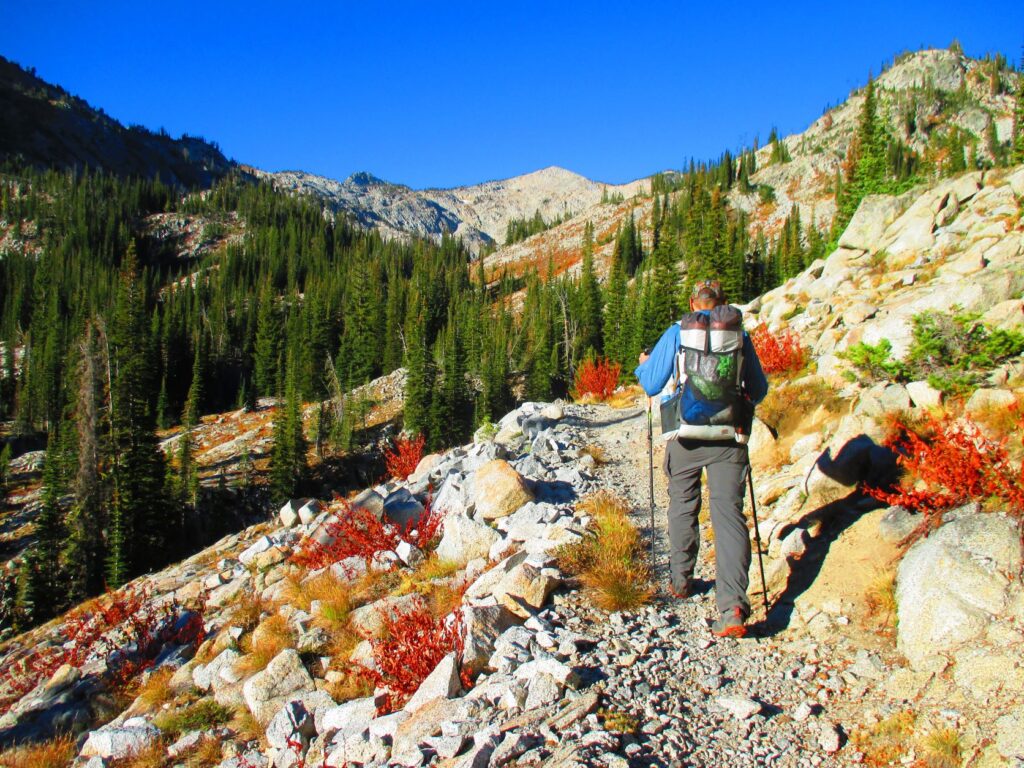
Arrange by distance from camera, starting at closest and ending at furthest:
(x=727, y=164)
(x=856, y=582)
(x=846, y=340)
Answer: (x=856, y=582)
(x=846, y=340)
(x=727, y=164)

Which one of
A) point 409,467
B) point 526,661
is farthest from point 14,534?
point 526,661

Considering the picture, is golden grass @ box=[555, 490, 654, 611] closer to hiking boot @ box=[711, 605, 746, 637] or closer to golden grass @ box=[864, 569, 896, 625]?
hiking boot @ box=[711, 605, 746, 637]

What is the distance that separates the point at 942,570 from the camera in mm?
4453

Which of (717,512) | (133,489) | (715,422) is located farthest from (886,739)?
(133,489)

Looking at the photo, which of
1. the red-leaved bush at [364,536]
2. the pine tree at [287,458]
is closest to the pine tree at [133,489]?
the pine tree at [287,458]

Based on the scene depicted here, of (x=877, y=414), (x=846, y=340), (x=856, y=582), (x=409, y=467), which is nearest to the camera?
(x=856, y=582)

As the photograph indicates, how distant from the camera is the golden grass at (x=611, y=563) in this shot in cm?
546

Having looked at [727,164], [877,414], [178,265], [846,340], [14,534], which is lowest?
[14,534]

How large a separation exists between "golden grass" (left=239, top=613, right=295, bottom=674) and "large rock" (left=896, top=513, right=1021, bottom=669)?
234 inches

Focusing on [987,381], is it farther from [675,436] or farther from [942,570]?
[675,436]

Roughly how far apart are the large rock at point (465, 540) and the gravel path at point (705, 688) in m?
2.15

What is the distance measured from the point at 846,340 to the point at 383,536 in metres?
9.05

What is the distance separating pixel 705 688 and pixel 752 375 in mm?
2529

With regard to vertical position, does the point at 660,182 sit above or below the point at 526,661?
above
